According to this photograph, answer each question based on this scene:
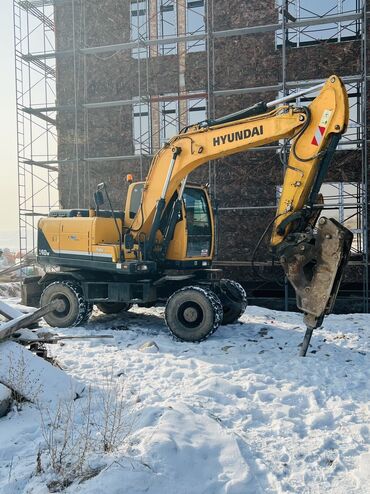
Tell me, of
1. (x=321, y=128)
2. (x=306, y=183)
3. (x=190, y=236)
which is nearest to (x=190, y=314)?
(x=190, y=236)

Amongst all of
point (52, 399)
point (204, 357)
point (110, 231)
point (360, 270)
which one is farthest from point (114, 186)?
point (52, 399)

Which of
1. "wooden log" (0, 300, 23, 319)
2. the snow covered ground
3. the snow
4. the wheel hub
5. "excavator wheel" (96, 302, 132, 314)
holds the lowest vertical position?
the snow covered ground

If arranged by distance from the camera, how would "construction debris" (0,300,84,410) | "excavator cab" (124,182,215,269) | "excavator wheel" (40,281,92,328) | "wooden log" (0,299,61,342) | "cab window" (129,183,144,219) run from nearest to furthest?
"construction debris" (0,300,84,410), "wooden log" (0,299,61,342), "excavator cab" (124,182,215,269), "excavator wheel" (40,281,92,328), "cab window" (129,183,144,219)

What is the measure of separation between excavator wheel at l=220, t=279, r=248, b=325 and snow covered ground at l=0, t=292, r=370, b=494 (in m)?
1.01

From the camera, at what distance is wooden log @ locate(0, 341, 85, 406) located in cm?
517

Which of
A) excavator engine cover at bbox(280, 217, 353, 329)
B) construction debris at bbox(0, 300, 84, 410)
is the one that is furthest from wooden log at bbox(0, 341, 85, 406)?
excavator engine cover at bbox(280, 217, 353, 329)

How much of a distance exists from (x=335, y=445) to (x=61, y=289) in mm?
6834

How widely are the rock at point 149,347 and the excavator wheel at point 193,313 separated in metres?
0.73

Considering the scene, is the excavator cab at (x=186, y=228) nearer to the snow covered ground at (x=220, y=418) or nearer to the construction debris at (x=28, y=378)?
the snow covered ground at (x=220, y=418)

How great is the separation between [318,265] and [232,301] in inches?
121

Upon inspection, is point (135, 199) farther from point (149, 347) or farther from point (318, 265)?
point (318, 265)

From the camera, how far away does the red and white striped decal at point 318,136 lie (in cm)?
707

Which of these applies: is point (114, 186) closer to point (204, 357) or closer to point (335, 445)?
point (204, 357)

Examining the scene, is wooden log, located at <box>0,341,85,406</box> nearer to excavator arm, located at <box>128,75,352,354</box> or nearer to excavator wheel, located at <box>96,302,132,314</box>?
excavator arm, located at <box>128,75,352,354</box>
